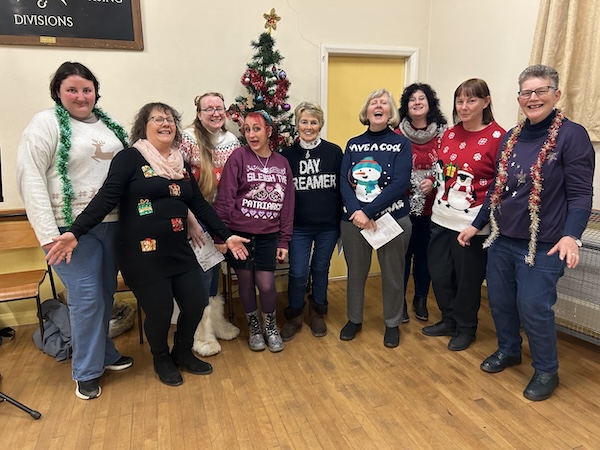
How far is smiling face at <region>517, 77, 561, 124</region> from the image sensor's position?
189 centimetres

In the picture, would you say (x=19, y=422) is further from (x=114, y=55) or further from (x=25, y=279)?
(x=114, y=55)

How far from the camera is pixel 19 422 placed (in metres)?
1.99

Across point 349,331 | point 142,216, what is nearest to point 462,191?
point 349,331

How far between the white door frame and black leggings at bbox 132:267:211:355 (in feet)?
6.65

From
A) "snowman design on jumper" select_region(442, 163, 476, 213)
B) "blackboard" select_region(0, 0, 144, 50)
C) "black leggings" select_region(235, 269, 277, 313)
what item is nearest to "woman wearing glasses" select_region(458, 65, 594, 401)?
"snowman design on jumper" select_region(442, 163, 476, 213)

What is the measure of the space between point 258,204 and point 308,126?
1.81ft

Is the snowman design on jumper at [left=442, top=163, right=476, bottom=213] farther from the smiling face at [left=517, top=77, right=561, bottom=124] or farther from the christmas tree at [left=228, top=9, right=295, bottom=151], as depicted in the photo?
the christmas tree at [left=228, top=9, right=295, bottom=151]

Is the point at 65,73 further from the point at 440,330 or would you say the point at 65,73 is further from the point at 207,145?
the point at 440,330

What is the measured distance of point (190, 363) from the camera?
2.38 metres

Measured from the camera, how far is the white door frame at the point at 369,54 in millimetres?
3589

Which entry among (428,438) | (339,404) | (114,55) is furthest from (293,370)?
(114,55)

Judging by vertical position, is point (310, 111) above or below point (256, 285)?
above

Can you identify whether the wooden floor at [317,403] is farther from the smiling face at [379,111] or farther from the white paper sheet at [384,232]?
the smiling face at [379,111]

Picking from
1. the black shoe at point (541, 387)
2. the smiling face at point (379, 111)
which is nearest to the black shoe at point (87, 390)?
the smiling face at point (379, 111)
